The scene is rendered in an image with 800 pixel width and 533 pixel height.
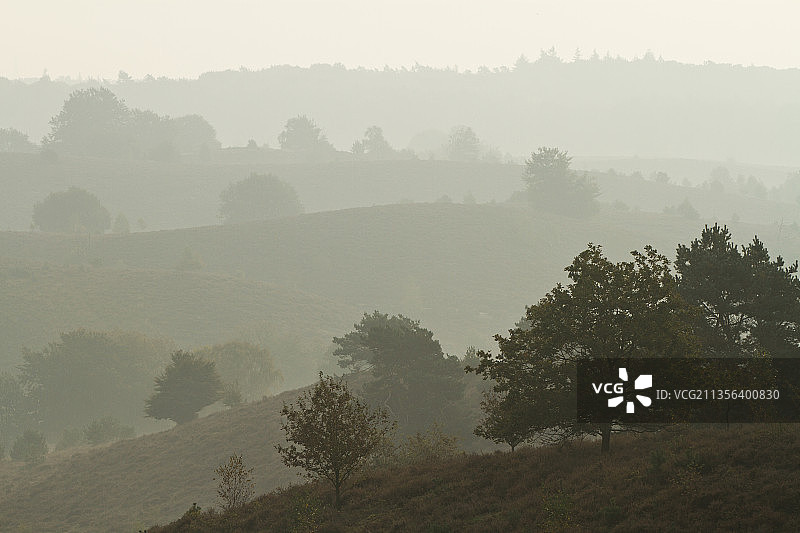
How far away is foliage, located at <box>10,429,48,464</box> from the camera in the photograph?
2106 inches

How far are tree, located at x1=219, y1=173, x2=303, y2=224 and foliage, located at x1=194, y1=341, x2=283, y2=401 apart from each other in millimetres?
81452

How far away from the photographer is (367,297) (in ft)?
372

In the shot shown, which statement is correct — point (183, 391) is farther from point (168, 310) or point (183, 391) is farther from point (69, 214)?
point (69, 214)

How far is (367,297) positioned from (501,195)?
76.2 metres

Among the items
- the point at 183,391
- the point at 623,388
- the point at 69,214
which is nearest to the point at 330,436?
the point at 623,388

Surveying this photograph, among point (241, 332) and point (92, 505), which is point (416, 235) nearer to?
point (241, 332)

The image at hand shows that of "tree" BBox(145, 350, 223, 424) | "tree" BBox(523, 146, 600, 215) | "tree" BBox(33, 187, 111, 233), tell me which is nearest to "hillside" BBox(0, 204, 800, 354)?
"tree" BBox(523, 146, 600, 215)

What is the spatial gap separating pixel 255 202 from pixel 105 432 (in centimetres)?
9678

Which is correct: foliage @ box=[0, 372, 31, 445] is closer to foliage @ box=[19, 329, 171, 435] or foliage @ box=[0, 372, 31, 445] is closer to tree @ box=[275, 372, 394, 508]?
foliage @ box=[19, 329, 171, 435]

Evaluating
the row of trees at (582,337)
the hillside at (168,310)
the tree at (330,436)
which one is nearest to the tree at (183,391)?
the hillside at (168,310)

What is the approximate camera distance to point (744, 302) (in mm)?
24875

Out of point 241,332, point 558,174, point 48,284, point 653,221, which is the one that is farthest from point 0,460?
point 653,221

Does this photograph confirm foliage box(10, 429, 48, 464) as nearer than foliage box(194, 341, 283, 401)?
Yes

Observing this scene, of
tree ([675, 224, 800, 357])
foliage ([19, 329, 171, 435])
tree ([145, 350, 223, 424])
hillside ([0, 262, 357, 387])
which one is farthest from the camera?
hillside ([0, 262, 357, 387])
